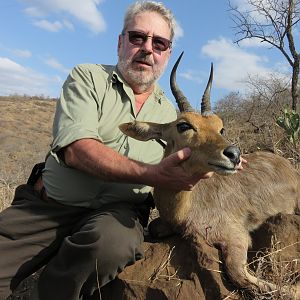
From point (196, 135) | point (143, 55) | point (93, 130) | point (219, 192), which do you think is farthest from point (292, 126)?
point (93, 130)

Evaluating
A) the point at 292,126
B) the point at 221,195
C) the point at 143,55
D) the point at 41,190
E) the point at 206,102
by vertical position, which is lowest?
the point at 41,190

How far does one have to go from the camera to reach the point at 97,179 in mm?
5289

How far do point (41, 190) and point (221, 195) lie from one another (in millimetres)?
2190

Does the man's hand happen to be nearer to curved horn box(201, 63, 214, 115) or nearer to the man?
the man

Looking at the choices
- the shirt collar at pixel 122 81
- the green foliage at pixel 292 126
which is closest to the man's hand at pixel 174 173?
the shirt collar at pixel 122 81

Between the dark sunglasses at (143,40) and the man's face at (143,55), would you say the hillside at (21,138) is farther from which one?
the dark sunglasses at (143,40)

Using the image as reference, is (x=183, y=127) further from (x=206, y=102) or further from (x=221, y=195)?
(x=221, y=195)

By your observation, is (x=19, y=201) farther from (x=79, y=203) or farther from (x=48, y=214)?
(x=79, y=203)

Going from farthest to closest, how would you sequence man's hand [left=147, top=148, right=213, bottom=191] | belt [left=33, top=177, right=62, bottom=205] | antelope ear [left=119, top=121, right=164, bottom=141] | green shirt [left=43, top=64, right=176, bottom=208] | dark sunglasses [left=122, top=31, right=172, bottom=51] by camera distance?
dark sunglasses [left=122, top=31, right=172, bottom=51], belt [left=33, top=177, right=62, bottom=205], antelope ear [left=119, top=121, right=164, bottom=141], green shirt [left=43, top=64, right=176, bottom=208], man's hand [left=147, top=148, right=213, bottom=191]

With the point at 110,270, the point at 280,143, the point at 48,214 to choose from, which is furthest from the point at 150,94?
the point at 280,143

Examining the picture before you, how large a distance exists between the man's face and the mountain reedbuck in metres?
0.33

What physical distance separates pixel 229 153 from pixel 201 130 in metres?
0.69

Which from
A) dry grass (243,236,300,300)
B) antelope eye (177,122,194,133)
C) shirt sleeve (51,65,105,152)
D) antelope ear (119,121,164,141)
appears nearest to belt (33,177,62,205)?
shirt sleeve (51,65,105,152)

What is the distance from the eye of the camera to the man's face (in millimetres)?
5922
